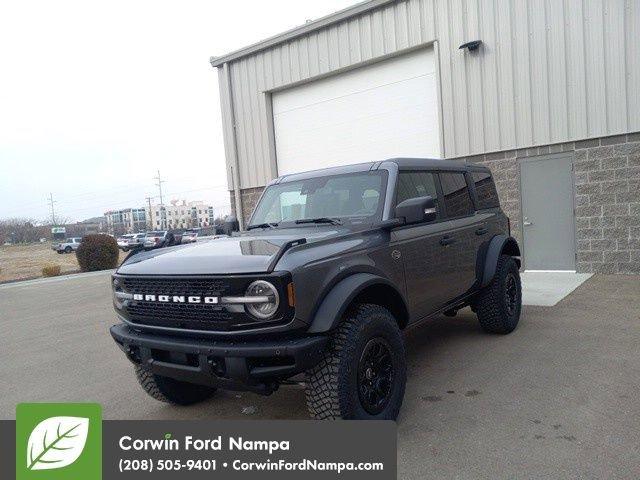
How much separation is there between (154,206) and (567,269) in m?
83.0

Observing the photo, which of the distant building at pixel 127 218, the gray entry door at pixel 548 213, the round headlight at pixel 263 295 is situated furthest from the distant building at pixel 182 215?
the round headlight at pixel 263 295

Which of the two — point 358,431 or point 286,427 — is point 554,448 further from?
point 286,427

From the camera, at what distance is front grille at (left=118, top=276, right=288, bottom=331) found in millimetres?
2963

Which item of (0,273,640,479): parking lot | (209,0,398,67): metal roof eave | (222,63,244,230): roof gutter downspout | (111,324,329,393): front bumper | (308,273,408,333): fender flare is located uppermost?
(209,0,398,67): metal roof eave

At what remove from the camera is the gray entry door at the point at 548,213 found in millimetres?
9422

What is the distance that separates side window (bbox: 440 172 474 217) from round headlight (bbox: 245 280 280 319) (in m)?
2.50

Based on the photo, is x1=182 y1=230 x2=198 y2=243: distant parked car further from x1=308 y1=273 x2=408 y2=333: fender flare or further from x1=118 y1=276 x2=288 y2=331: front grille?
x1=308 y1=273 x2=408 y2=333: fender flare

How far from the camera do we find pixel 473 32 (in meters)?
10.0

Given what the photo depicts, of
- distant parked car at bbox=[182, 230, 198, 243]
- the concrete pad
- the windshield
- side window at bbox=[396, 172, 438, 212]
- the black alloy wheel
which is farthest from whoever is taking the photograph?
the concrete pad

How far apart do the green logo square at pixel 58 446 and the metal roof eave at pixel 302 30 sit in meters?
10.4

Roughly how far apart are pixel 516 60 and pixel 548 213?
10.0 feet

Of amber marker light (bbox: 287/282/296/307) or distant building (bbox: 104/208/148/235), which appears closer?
amber marker light (bbox: 287/282/296/307)

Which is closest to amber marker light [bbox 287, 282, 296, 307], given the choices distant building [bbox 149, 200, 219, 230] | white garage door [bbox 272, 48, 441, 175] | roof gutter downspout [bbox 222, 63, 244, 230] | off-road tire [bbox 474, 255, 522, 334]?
off-road tire [bbox 474, 255, 522, 334]

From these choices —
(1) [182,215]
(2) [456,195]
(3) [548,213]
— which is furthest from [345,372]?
(1) [182,215]
